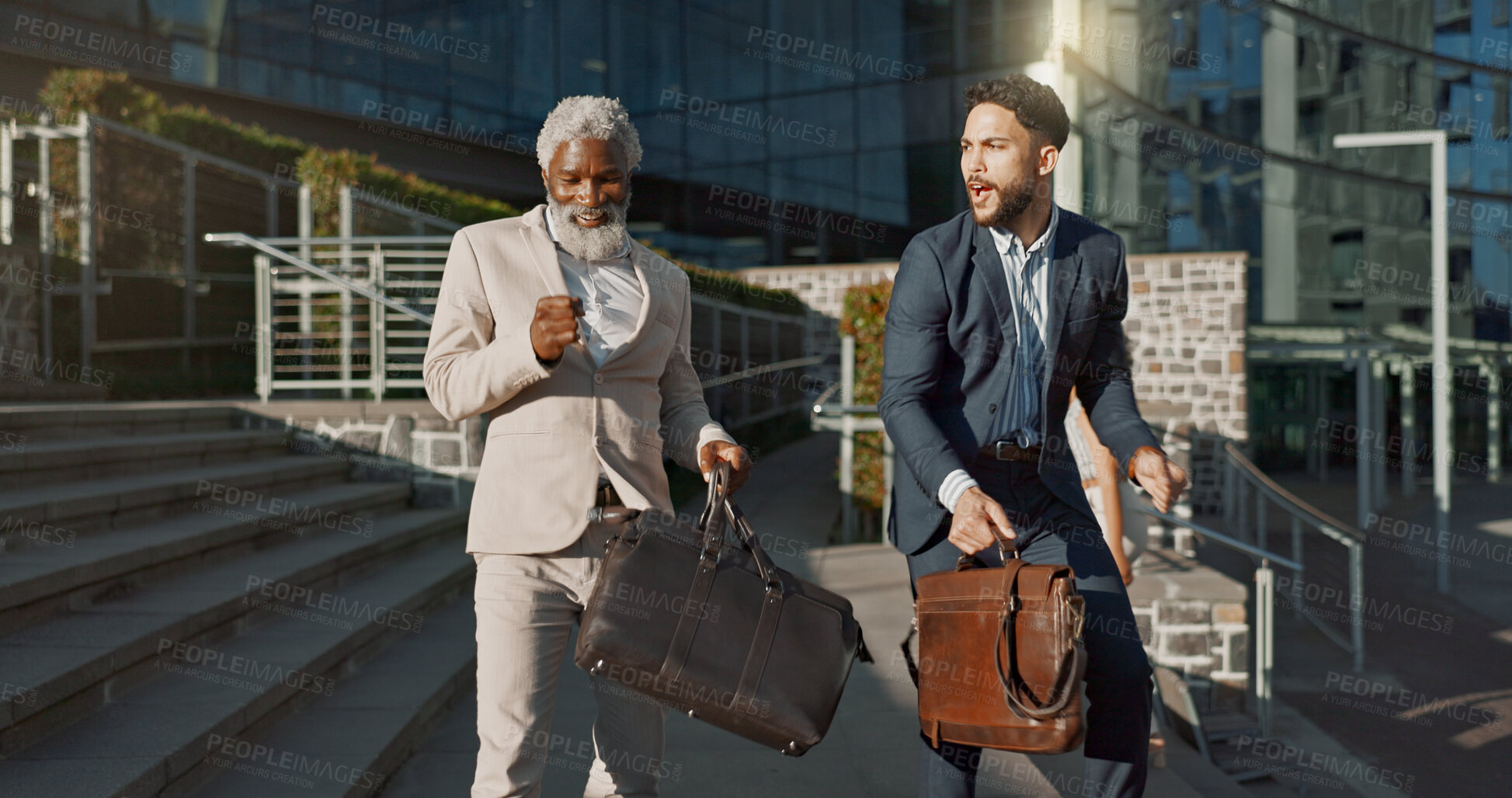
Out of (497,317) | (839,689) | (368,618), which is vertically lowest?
(368,618)

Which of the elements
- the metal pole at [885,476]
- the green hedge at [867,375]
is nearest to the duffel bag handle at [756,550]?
the metal pole at [885,476]

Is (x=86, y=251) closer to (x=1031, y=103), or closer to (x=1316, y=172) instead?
(x=1031, y=103)

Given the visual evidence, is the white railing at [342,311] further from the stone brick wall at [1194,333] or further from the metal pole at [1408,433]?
the metal pole at [1408,433]

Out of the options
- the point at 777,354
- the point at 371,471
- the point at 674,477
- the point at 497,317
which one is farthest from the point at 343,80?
the point at 497,317

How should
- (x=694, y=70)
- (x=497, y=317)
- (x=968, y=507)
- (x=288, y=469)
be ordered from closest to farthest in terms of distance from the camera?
1. (x=968, y=507)
2. (x=497, y=317)
3. (x=288, y=469)
4. (x=694, y=70)

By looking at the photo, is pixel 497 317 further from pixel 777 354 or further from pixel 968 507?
pixel 777 354

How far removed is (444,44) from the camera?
758 inches

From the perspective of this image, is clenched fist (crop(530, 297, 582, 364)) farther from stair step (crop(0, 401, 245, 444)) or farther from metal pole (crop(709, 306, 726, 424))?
metal pole (crop(709, 306, 726, 424))

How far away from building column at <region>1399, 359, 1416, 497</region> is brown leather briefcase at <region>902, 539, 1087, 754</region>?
68.0ft

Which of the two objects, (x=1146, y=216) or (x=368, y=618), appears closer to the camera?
(x=368, y=618)

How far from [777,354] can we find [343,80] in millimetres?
8753

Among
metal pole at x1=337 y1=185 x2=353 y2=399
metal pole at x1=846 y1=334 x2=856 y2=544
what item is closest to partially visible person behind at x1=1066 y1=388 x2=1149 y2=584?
metal pole at x1=846 y1=334 x2=856 y2=544

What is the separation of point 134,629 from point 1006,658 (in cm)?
289

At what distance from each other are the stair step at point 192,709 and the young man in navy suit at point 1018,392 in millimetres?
2015
